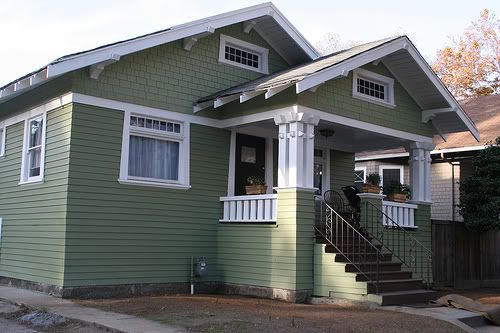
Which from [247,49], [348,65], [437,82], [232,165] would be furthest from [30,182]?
[437,82]

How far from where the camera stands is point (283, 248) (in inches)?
461

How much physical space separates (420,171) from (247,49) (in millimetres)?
5058

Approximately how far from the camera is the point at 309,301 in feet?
37.9

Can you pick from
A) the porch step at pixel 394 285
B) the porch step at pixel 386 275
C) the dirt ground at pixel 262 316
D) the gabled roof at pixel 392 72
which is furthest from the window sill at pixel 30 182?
the porch step at pixel 394 285

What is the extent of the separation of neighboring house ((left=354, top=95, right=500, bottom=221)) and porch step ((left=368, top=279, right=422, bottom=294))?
614cm

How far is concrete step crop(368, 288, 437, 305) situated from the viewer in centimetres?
1080

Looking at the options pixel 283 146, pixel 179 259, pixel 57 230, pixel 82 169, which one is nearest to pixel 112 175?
pixel 82 169

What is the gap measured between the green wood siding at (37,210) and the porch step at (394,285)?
5582 mm

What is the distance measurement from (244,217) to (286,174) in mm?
1432

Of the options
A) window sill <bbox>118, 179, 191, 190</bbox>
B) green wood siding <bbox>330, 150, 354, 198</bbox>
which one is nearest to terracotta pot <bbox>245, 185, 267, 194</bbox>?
window sill <bbox>118, 179, 191, 190</bbox>

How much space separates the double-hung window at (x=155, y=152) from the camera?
12.1 metres

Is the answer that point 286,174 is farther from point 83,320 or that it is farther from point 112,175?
point 83,320

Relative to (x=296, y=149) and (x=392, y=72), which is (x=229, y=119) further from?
(x=392, y=72)

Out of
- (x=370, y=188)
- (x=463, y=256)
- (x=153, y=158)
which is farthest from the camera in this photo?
(x=463, y=256)
